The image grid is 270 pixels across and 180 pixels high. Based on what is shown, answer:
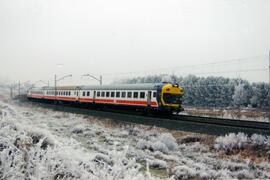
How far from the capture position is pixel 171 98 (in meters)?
22.5

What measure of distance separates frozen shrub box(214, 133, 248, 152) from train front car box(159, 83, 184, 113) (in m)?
8.80

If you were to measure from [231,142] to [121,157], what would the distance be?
9249 mm

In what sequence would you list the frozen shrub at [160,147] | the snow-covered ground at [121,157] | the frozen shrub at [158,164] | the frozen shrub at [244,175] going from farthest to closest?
the frozen shrub at [160,147] < the frozen shrub at [158,164] < the frozen shrub at [244,175] < the snow-covered ground at [121,157]

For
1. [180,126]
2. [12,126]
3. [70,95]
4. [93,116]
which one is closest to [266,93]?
[70,95]

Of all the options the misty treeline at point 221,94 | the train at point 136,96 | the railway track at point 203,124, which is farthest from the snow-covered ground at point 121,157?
the misty treeline at point 221,94

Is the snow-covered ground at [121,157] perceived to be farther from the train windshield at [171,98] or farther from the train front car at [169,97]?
the train windshield at [171,98]

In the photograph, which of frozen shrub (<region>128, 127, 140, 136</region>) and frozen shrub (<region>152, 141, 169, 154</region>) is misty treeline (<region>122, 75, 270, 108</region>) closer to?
frozen shrub (<region>128, 127, 140, 136</region>)

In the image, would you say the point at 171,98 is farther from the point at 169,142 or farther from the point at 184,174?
the point at 184,174

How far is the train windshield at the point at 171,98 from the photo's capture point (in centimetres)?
2209

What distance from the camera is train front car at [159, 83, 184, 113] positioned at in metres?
21.9

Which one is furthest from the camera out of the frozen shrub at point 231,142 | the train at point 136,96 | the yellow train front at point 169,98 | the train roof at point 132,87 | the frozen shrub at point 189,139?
the train roof at point 132,87

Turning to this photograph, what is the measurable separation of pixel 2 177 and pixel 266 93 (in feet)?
258

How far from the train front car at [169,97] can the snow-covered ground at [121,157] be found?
15.3ft

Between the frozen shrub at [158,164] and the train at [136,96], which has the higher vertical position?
the train at [136,96]
